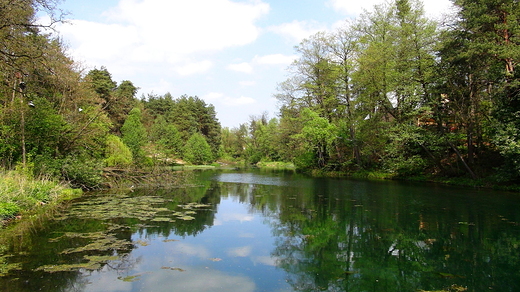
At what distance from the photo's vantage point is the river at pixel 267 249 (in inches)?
207

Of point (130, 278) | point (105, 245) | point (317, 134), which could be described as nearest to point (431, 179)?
point (317, 134)

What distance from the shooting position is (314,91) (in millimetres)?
31984

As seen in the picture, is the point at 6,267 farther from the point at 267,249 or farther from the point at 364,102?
the point at 364,102

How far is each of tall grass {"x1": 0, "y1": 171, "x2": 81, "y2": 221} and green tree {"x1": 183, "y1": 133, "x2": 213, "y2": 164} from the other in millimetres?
37953

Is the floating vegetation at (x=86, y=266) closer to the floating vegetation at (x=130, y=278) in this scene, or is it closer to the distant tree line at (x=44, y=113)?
the floating vegetation at (x=130, y=278)

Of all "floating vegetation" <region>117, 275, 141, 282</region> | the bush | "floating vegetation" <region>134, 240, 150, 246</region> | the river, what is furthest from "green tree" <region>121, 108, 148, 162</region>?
"floating vegetation" <region>117, 275, 141, 282</region>

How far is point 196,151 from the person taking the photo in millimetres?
52250

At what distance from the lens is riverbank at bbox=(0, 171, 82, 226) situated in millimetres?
9297

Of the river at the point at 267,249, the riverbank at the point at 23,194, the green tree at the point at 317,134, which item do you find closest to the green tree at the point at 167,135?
the green tree at the point at 317,134

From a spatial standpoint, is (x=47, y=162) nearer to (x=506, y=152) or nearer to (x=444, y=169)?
(x=506, y=152)

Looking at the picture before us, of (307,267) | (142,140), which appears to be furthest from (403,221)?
(142,140)

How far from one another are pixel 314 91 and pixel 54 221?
26.3m

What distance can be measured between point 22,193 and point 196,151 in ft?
137

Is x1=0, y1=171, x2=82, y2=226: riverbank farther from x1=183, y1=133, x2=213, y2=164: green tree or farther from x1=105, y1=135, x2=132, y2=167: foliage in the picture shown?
x1=183, y1=133, x2=213, y2=164: green tree
